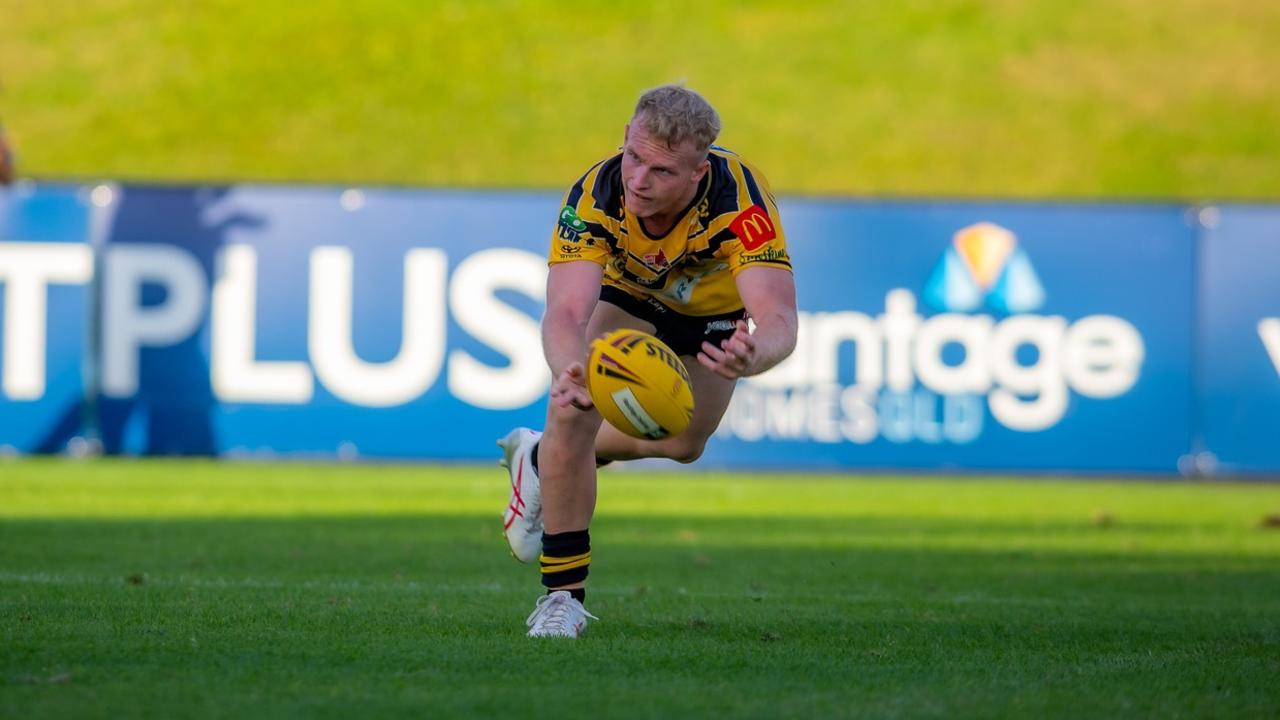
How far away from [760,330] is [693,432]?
1.20 m

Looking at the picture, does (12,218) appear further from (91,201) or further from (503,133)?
(503,133)

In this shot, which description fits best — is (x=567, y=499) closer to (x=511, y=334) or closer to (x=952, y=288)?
(x=511, y=334)

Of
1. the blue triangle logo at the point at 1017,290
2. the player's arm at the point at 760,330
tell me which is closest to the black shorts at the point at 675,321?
the player's arm at the point at 760,330

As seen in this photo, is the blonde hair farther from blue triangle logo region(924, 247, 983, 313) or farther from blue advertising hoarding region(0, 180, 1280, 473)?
blue triangle logo region(924, 247, 983, 313)

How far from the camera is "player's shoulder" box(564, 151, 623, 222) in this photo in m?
6.61

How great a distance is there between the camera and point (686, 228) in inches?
266

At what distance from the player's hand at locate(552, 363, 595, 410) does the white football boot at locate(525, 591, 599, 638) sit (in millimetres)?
827

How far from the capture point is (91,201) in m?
17.0

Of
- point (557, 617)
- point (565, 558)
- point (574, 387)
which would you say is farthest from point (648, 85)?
point (574, 387)

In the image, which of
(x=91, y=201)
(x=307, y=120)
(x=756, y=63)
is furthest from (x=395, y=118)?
(x=91, y=201)

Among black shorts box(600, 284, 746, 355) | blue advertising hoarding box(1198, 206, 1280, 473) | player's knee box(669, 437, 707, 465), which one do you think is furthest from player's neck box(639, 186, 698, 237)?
blue advertising hoarding box(1198, 206, 1280, 473)

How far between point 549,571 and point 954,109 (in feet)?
70.8

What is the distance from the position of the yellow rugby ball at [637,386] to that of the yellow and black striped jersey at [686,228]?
23.9 inches

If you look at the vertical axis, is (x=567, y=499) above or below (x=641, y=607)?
above
